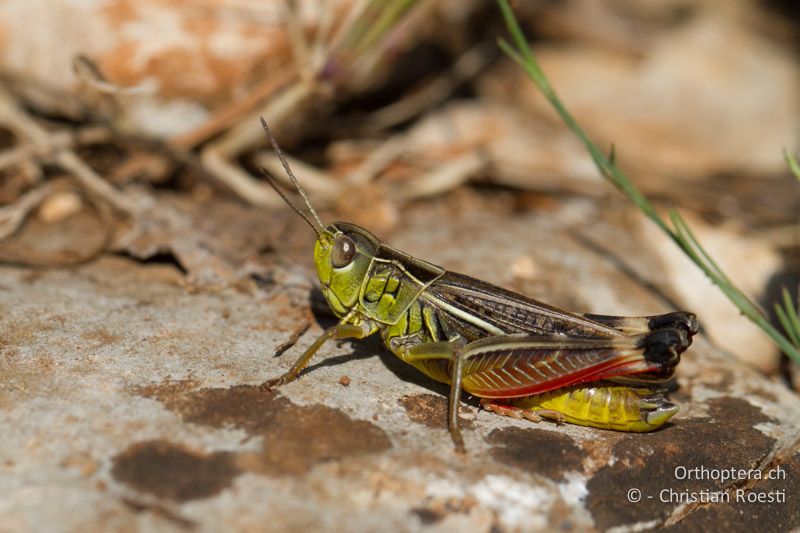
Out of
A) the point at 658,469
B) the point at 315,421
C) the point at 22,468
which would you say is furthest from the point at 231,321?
the point at 658,469

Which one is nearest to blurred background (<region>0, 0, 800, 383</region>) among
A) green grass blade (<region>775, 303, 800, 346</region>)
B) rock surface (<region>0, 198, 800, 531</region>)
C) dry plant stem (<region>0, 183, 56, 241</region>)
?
dry plant stem (<region>0, 183, 56, 241</region>)

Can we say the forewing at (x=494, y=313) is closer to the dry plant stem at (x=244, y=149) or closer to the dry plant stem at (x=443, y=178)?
the dry plant stem at (x=244, y=149)

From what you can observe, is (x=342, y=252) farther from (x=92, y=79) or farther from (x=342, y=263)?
(x=92, y=79)

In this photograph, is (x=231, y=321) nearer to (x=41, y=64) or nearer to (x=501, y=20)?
(x=41, y=64)

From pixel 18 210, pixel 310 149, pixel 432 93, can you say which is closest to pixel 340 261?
pixel 18 210

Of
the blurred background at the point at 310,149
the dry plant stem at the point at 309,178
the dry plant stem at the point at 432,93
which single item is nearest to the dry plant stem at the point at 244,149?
the blurred background at the point at 310,149

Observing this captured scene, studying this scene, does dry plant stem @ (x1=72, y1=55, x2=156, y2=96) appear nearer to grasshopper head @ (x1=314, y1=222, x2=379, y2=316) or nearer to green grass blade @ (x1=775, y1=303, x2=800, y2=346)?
grasshopper head @ (x1=314, y1=222, x2=379, y2=316)
